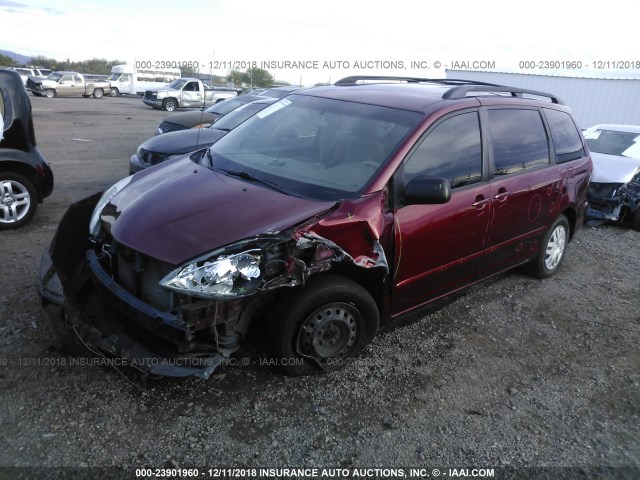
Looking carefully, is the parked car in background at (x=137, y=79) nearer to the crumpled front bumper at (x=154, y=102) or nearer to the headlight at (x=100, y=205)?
the crumpled front bumper at (x=154, y=102)

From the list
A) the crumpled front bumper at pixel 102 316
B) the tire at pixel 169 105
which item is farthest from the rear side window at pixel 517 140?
the tire at pixel 169 105

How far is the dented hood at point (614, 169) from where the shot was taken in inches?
304

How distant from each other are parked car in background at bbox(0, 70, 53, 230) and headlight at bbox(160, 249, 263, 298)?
401cm

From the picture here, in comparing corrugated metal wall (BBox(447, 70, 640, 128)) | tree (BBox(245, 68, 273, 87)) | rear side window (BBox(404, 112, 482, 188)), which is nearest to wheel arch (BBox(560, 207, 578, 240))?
rear side window (BBox(404, 112, 482, 188))

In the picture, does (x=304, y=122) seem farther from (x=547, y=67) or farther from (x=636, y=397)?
(x=547, y=67)

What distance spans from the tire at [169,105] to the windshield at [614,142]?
24.3 metres

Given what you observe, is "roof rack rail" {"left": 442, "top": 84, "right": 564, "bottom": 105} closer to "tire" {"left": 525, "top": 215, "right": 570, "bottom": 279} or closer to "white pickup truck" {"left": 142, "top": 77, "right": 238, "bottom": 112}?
"tire" {"left": 525, "top": 215, "right": 570, "bottom": 279}

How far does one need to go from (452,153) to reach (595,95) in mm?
21143

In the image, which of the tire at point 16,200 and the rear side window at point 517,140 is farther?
the tire at point 16,200

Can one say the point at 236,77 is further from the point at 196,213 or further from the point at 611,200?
the point at 196,213

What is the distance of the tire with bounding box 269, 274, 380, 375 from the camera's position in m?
3.01

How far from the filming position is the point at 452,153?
12.3 ft

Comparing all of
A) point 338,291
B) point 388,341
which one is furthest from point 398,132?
point 388,341

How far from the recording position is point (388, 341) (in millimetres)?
3869
